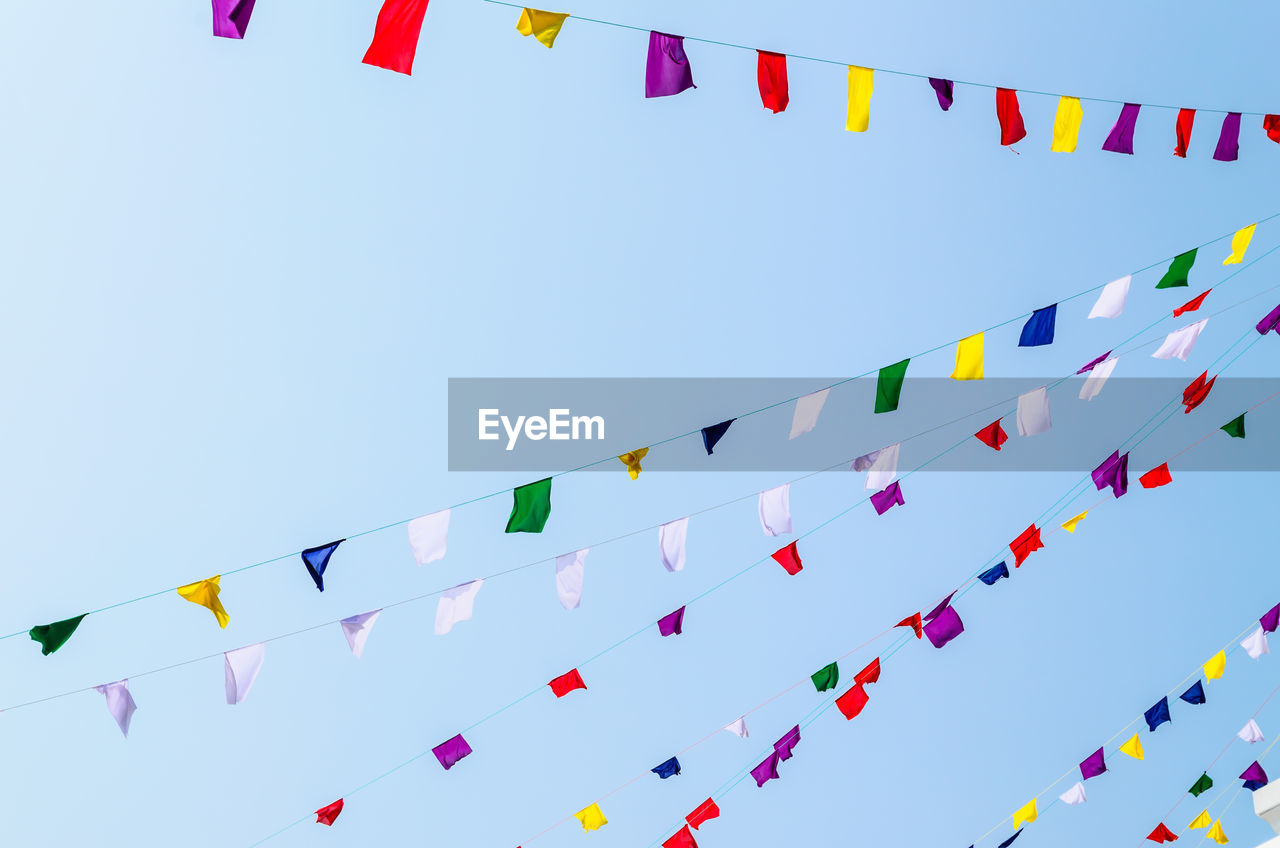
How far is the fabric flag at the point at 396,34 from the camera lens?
3.70m

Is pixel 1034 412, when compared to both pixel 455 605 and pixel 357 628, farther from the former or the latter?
pixel 357 628

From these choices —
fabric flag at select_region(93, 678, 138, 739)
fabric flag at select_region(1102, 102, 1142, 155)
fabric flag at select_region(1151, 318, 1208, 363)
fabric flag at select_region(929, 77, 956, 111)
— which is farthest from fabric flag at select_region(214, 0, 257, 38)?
fabric flag at select_region(1151, 318, 1208, 363)

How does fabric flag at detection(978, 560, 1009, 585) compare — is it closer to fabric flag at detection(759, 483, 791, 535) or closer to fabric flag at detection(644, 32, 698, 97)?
fabric flag at detection(759, 483, 791, 535)

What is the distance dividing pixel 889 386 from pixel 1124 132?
153 centimetres

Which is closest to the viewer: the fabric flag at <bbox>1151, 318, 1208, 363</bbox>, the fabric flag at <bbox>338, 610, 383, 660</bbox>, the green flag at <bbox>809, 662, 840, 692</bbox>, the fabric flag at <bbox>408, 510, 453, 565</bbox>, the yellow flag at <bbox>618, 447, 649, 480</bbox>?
the fabric flag at <bbox>408, 510, 453, 565</bbox>

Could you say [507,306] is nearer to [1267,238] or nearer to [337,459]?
[337,459]

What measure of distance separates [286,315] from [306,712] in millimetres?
3323

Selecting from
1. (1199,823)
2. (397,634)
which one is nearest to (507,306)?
(397,634)

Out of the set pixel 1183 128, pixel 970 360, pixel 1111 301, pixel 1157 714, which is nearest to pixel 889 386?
pixel 970 360

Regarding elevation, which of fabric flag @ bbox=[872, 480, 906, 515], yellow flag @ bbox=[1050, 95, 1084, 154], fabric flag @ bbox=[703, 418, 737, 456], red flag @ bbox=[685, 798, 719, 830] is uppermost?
yellow flag @ bbox=[1050, 95, 1084, 154]

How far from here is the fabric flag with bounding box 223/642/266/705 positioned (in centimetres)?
532

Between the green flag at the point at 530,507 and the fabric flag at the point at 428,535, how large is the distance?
0.36 m

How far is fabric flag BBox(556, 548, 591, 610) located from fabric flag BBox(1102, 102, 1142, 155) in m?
3.18

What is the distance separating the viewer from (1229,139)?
5277mm
